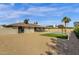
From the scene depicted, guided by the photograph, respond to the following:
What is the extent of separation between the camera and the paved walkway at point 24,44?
73.5 inches

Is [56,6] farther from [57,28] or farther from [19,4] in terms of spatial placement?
[19,4]

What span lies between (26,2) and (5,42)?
0.44m

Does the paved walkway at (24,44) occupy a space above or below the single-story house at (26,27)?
below

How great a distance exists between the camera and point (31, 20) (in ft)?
6.15

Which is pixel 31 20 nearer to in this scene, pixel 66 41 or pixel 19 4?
pixel 19 4

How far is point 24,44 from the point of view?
1.88m

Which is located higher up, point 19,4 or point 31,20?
point 19,4

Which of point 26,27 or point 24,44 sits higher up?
point 26,27

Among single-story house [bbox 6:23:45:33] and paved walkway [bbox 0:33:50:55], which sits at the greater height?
single-story house [bbox 6:23:45:33]

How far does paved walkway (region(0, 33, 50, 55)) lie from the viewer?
6.13 feet

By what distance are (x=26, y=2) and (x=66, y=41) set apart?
0.55 meters
